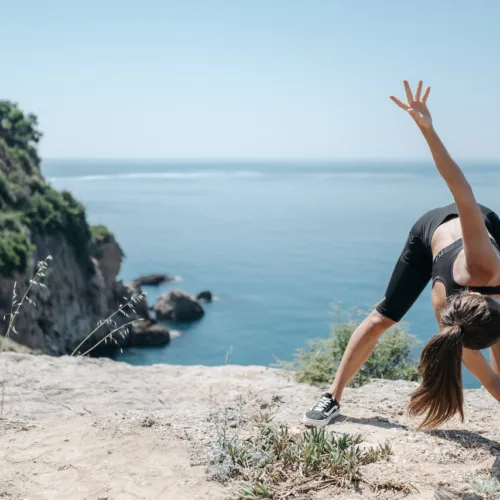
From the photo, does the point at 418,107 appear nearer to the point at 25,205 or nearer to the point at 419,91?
the point at 419,91

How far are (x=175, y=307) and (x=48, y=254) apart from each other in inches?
667

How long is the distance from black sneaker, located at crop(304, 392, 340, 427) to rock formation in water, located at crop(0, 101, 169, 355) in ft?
81.5

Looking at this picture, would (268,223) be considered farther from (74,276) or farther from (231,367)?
(231,367)

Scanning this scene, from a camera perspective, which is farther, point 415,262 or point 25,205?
point 25,205

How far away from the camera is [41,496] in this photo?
11.6 feet

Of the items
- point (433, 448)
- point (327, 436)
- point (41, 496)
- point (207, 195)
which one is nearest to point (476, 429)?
point (433, 448)

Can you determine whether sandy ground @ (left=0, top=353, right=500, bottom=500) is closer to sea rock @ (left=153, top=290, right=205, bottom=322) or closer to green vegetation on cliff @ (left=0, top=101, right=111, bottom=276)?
green vegetation on cliff @ (left=0, top=101, right=111, bottom=276)

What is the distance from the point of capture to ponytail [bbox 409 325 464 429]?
3.43 metres

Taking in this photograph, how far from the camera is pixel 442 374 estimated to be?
3.51 m

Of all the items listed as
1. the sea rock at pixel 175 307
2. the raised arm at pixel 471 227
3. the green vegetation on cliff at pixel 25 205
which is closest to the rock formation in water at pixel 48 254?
the green vegetation on cliff at pixel 25 205

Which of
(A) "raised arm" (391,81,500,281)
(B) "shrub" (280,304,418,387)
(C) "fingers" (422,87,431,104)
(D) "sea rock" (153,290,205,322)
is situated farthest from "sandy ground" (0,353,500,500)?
(D) "sea rock" (153,290,205,322)

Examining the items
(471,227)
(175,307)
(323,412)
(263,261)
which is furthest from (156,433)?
(263,261)

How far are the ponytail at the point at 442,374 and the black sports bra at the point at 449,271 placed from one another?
0.98ft

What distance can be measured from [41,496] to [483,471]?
2616 millimetres
